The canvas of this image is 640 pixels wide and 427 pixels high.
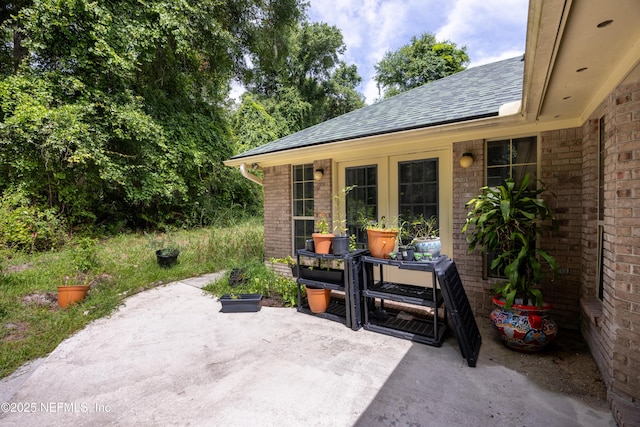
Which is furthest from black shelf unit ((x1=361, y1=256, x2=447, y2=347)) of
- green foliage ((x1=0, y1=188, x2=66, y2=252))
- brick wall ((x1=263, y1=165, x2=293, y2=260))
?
green foliage ((x1=0, y1=188, x2=66, y2=252))

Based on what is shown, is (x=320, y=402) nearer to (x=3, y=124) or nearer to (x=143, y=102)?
(x=3, y=124)

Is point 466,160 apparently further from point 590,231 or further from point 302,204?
point 302,204

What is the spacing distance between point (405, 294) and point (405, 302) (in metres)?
0.17

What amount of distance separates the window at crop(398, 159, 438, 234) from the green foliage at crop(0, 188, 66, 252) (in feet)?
25.1

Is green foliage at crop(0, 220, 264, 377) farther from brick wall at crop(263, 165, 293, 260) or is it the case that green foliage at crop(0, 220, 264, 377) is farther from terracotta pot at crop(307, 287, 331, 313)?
terracotta pot at crop(307, 287, 331, 313)

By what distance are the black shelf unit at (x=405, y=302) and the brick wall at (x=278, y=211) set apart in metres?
2.57

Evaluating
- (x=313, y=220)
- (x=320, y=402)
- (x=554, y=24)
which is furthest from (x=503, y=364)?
(x=313, y=220)

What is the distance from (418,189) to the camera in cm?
426

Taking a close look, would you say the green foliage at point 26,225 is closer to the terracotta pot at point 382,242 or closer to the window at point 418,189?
the terracotta pot at point 382,242

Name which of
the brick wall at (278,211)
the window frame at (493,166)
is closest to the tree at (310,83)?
the brick wall at (278,211)

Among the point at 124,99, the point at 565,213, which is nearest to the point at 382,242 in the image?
the point at 565,213

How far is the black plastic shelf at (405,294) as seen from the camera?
310 centimetres

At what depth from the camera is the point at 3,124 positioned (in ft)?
21.6

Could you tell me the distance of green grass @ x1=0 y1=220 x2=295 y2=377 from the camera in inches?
135
